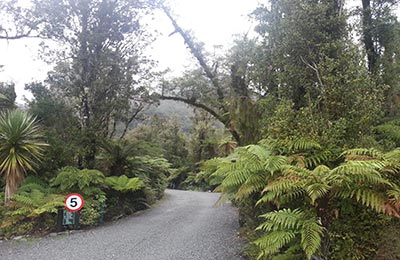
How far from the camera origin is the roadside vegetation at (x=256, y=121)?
10.8 ft

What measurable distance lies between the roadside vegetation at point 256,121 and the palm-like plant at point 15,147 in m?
0.03

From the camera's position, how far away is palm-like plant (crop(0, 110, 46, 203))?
22.5 feet

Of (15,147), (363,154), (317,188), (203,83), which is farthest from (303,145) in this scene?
(203,83)

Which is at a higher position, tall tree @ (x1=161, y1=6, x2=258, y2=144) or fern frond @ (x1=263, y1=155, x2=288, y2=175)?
tall tree @ (x1=161, y1=6, x2=258, y2=144)

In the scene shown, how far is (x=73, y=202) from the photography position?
698 centimetres

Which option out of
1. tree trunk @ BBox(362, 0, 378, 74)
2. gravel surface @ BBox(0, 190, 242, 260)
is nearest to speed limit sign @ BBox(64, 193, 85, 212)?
gravel surface @ BBox(0, 190, 242, 260)

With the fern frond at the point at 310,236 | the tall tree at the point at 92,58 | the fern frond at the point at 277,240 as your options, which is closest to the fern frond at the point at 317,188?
the fern frond at the point at 310,236

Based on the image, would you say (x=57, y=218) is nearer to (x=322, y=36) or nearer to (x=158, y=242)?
(x=158, y=242)

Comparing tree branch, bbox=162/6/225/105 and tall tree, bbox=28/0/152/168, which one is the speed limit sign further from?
tree branch, bbox=162/6/225/105

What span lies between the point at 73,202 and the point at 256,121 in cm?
422

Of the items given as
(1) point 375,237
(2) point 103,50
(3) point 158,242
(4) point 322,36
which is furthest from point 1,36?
(1) point 375,237

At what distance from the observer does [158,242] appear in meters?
5.98

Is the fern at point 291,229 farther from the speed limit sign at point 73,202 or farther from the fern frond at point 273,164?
the speed limit sign at point 73,202

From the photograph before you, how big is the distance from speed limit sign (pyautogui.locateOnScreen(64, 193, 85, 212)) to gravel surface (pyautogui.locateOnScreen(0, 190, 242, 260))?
0.54 metres
